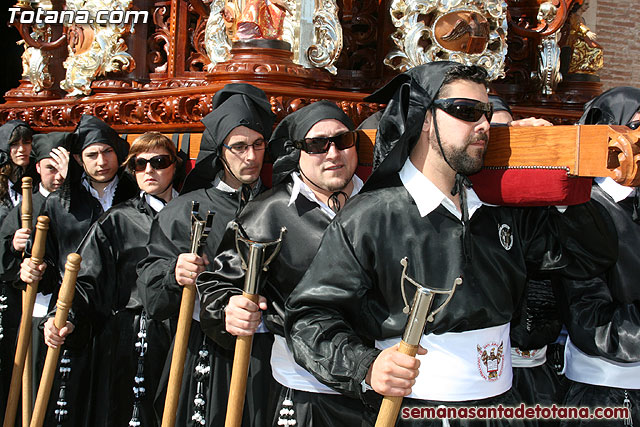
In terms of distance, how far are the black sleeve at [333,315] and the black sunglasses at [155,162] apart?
5.83 feet

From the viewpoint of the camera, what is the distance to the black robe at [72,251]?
461 centimetres

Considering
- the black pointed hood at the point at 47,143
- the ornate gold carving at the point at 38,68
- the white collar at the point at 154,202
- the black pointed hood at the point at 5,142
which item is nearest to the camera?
the white collar at the point at 154,202

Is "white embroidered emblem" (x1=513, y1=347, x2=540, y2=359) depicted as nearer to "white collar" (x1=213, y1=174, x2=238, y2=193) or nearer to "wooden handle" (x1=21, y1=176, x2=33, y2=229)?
"white collar" (x1=213, y1=174, x2=238, y2=193)

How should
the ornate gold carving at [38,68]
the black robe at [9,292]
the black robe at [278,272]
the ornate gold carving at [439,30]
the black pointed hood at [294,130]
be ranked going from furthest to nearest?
the ornate gold carving at [38,68] → the black robe at [9,292] → the ornate gold carving at [439,30] → the black pointed hood at [294,130] → the black robe at [278,272]

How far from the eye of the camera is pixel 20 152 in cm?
588

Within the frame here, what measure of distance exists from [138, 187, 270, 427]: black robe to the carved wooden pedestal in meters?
0.72

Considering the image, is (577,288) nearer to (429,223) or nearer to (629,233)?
(629,233)

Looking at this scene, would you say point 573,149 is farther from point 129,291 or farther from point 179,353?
point 129,291

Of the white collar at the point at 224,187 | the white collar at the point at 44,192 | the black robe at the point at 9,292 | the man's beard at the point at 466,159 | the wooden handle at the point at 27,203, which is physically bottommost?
the black robe at the point at 9,292

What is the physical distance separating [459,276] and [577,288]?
945mm

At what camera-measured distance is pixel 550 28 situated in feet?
19.4

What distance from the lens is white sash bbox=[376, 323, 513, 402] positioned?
2564 mm

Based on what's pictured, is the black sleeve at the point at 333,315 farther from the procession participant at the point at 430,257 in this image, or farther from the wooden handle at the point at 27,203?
the wooden handle at the point at 27,203

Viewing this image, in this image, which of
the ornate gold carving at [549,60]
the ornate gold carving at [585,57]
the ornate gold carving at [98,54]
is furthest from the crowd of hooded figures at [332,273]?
the ornate gold carving at [585,57]
